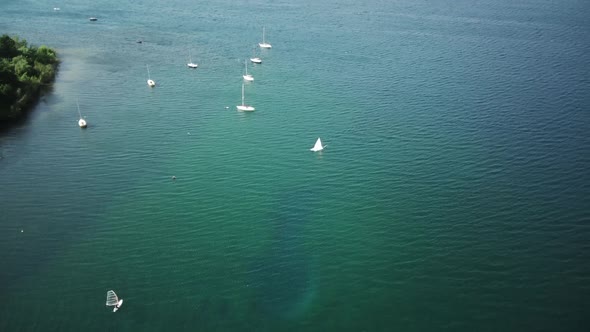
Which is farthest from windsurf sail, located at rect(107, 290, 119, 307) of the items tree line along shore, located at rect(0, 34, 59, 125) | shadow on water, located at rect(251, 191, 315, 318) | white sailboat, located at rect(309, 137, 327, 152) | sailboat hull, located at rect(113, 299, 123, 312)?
tree line along shore, located at rect(0, 34, 59, 125)

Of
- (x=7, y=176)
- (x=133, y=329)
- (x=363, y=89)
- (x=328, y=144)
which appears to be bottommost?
(x=133, y=329)

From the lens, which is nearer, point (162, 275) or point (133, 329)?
point (133, 329)

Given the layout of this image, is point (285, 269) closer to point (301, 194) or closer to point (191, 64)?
point (301, 194)

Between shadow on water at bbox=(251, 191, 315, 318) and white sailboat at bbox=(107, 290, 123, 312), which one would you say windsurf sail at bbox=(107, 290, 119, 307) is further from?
shadow on water at bbox=(251, 191, 315, 318)

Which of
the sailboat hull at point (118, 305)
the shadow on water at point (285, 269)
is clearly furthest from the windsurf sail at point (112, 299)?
the shadow on water at point (285, 269)

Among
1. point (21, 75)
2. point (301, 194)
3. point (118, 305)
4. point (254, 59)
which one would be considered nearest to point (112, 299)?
point (118, 305)

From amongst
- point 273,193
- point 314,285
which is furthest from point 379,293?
point 273,193

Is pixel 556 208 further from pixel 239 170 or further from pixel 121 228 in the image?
pixel 121 228
